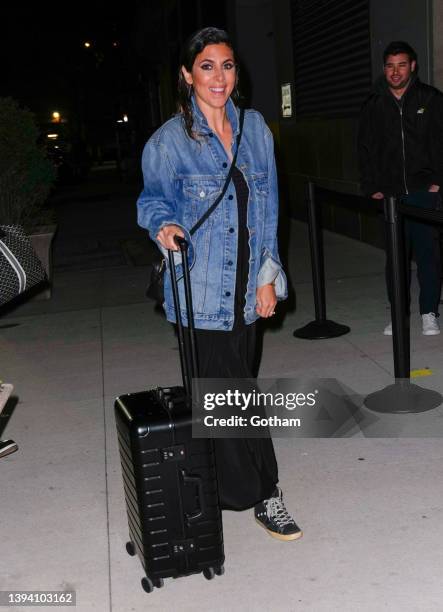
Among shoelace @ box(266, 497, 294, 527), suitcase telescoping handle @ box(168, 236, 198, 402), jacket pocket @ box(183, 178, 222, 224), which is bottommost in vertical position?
shoelace @ box(266, 497, 294, 527)

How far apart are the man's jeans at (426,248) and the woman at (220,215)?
2.95 m

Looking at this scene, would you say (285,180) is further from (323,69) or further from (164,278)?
(164,278)

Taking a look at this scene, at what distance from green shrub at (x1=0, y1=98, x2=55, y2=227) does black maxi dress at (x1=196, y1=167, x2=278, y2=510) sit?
618 cm

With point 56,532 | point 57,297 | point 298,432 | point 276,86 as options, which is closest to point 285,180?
point 276,86

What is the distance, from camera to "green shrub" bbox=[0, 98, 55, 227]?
9344 mm

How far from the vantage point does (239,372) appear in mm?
3459

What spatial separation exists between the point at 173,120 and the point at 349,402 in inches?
95.9

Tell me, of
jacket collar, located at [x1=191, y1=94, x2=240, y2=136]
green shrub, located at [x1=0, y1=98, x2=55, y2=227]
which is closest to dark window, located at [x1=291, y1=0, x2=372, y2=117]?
green shrub, located at [x1=0, y1=98, x2=55, y2=227]

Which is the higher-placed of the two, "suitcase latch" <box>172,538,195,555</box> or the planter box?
the planter box

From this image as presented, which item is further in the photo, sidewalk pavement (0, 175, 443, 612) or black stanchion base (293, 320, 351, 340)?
black stanchion base (293, 320, 351, 340)

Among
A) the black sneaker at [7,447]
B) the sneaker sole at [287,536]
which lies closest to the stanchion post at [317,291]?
Result: the black sneaker at [7,447]

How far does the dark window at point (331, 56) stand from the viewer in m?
10.8

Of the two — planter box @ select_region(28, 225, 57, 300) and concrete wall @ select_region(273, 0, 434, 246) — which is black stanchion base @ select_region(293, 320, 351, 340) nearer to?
concrete wall @ select_region(273, 0, 434, 246)

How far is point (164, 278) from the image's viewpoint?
11.1ft
